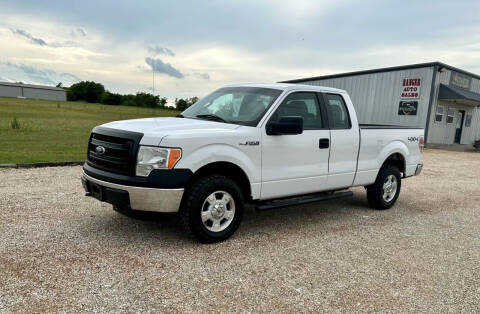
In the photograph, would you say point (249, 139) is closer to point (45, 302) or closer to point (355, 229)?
point (355, 229)

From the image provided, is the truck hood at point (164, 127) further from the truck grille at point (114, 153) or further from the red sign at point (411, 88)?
the red sign at point (411, 88)

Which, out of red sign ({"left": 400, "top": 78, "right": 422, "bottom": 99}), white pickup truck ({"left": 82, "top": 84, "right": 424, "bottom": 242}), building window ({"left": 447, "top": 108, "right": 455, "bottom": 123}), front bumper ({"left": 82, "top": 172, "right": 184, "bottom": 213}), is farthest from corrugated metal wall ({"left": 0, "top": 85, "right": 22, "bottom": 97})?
front bumper ({"left": 82, "top": 172, "right": 184, "bottom": 213})

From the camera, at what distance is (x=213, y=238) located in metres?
4.08

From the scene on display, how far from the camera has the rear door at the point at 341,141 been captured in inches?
202

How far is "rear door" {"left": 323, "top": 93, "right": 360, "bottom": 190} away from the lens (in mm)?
5122

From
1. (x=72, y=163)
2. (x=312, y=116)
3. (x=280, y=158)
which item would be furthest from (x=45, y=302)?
(x=72, y=163)

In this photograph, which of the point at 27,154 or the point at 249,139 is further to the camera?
the point at 27,154

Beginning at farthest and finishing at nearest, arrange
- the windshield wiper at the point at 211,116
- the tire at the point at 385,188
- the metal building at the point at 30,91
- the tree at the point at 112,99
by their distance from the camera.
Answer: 1. the metal building at the point at 30,91
2. the tree at the point at 112,99
3. the tire at the point at 385,188
4. the windshield wiper at the point at 211,116

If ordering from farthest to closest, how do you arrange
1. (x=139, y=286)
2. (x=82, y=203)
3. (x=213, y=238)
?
(x=82, y=203) → (x=213, y=238) → (x=139, y=286)

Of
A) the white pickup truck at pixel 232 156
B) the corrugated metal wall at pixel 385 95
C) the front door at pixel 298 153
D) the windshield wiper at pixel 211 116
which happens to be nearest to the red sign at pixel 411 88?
the corrugated metal wall at pixel 385 95

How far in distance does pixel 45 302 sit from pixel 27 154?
8.19 m

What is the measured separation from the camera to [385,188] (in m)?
6.18

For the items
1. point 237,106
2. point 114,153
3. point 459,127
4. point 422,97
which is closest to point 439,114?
point 422,97

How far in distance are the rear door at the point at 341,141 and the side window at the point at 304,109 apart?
0.22 m
